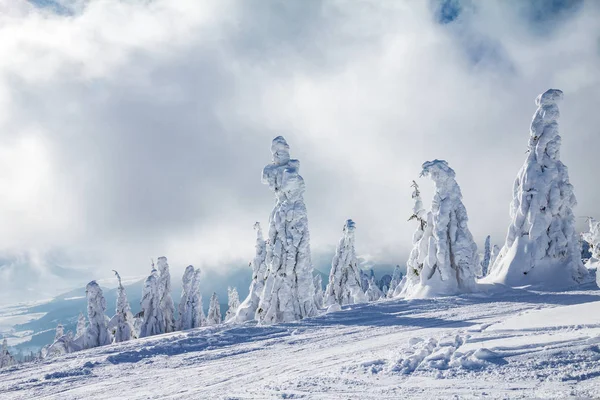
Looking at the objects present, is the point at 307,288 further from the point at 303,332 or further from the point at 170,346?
the point at 170,346

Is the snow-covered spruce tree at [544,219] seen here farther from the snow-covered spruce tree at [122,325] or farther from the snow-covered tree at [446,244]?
the snow-covered spruce tree at [122,325]

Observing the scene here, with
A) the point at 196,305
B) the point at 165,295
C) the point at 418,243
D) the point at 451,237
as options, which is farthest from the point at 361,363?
the point at 196,305

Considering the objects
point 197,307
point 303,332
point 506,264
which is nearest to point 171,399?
point 303,332

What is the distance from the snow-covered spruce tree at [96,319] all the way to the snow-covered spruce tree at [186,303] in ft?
32.0

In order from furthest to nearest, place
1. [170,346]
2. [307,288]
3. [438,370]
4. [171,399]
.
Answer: [307,288] → [170,346] → [171,399] → [438,370]

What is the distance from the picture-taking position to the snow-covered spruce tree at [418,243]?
27672 mm

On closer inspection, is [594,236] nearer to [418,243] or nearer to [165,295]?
[418,243]

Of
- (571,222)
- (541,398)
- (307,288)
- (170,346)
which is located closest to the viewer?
(541,398)

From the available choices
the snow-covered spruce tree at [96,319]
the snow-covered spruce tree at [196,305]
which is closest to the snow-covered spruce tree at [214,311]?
the snow-covered spruce tree at [196,305]

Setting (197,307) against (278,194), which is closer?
(278,194)

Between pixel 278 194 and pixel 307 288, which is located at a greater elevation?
pixel 278 194

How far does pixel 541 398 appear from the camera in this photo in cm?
625

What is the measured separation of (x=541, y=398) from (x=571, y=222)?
23783mm

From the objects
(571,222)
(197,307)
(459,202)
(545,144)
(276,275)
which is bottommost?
(197,307)
